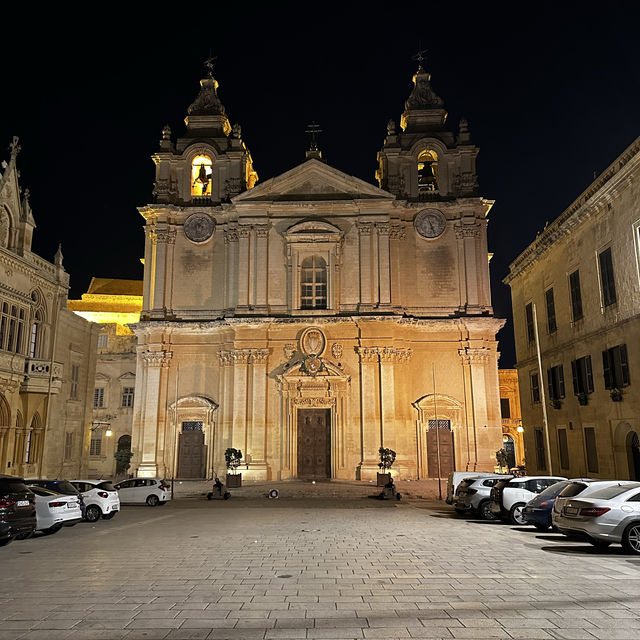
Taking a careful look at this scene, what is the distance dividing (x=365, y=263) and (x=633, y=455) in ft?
55.3

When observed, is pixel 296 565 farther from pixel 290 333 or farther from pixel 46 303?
pixel 46 303

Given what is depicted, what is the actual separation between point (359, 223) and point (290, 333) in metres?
7.41

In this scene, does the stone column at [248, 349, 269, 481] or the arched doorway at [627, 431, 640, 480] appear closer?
the arched doorway at [627, 431, 640, 480]

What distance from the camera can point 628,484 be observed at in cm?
1308

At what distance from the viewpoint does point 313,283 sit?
33250 millimetres

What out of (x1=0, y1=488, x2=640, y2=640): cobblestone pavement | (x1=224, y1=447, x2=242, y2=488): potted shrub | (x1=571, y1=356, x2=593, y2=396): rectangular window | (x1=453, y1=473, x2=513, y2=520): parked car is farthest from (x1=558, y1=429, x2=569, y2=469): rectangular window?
(x1=224, y1=447, x2=242, y2=488): potted shrub

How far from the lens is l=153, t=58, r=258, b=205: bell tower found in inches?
1391

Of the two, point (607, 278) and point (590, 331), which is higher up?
point (607, 278)

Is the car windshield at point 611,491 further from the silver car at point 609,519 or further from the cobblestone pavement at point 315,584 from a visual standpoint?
the cobblestone pavement at point 315,584

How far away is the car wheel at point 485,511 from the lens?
18.0 metres

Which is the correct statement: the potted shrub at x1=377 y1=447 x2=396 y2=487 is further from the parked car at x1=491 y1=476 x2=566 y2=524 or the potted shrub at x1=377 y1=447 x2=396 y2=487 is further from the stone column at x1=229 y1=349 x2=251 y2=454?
the parked car at x1=491 y1=476 x2=566 y2=524

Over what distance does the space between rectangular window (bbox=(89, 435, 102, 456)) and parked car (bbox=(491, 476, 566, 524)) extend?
3324cm

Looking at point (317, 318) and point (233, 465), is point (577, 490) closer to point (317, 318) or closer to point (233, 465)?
point (233, 465)

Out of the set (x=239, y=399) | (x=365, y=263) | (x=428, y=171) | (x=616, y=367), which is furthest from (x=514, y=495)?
(x=428, y=171)
